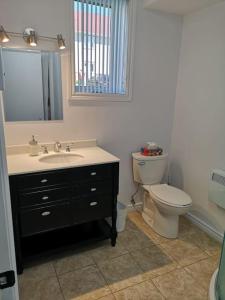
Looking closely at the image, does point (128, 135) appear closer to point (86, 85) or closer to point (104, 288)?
point (86, 85)

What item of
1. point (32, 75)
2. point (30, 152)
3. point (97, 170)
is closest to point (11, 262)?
point (97, 170)

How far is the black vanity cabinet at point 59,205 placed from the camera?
5.62 feet

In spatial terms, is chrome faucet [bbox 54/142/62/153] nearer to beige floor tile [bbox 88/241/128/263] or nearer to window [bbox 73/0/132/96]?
window [bbox 73/0/132/96]

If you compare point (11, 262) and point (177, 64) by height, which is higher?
point (177, 64)

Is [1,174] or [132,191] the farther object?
[132,191]

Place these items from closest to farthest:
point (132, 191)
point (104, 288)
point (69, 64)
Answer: point (104, 288)
point (69, 64)
point (132, 191)

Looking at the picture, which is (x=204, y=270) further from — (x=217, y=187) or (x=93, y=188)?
(x=93, y=188)

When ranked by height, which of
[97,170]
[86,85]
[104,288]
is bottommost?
[104,288]

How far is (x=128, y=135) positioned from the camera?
259 cm

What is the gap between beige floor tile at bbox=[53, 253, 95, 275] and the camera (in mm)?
1919

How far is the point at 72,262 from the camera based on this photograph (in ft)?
6.55

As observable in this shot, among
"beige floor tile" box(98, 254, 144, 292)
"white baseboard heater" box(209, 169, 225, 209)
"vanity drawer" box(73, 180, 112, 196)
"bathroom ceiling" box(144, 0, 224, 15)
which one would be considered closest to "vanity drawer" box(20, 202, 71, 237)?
"vanity drawer" box(73, 180, 112, 196)

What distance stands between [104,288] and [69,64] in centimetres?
190

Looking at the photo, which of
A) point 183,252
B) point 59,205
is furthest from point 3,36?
point 183,252
